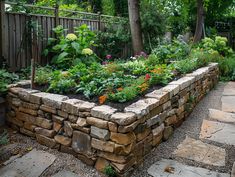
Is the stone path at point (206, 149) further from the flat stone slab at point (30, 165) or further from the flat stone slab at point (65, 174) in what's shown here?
the flat stone slab at point (30, 165)

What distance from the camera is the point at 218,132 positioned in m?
3.87

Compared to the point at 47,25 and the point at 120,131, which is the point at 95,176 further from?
the point at 47,25

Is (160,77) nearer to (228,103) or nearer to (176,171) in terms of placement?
(176,171)

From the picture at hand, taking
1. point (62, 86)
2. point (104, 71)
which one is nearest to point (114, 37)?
point (104, 71)

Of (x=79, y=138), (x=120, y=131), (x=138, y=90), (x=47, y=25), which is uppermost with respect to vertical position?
(x=47, y=25)

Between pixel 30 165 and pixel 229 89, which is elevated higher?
pixel 229 89

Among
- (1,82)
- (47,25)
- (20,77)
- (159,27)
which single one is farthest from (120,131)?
(159,27)

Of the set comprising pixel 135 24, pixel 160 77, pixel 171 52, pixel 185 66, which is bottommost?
pixel 160 77

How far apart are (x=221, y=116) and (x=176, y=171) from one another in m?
2.01

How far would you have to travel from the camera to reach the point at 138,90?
3.58 m

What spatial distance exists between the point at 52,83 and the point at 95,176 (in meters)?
1.59

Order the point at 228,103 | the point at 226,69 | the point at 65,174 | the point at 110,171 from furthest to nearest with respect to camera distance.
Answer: the point at 226,69 → the point at 228,103 → the point at 65,174 → the point at 110,171

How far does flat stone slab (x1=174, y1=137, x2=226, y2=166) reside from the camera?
122 inches

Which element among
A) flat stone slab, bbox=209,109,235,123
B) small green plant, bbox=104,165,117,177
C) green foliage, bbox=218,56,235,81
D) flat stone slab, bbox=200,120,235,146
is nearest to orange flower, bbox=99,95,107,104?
small green plant, bbox=104,165,117,177
